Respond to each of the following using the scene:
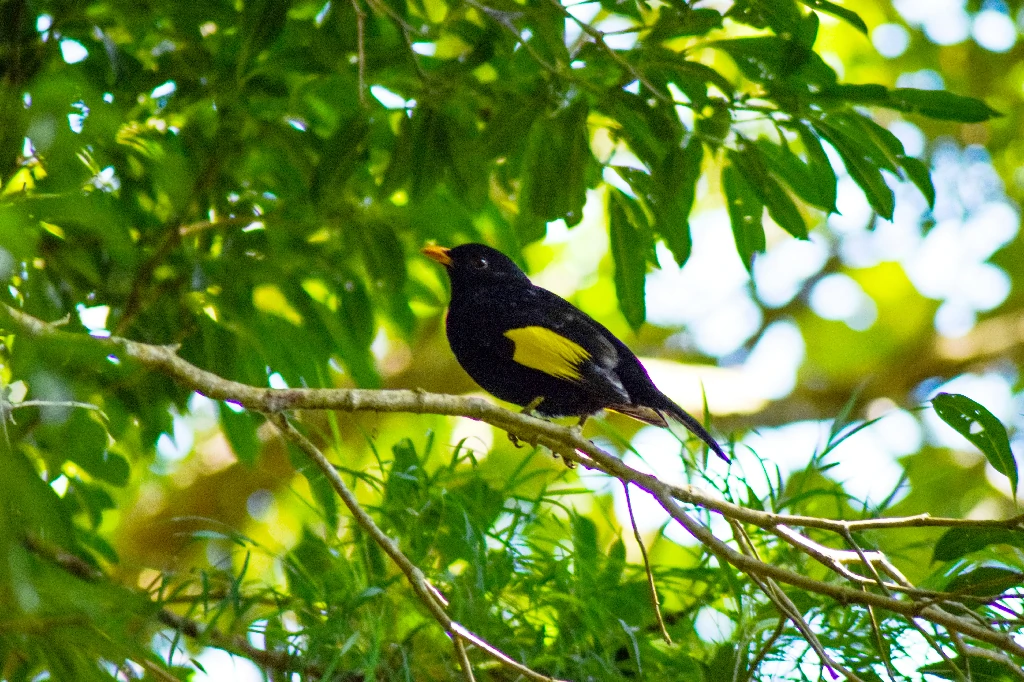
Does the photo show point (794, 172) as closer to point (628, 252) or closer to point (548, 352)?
point (628, 252)

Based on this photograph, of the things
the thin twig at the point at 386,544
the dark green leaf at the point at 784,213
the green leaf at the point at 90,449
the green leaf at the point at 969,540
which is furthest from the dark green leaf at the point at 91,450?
the green leaf at the point at 969,540

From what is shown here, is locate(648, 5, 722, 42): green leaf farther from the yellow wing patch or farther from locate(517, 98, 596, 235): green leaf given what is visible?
the yellow wing patch

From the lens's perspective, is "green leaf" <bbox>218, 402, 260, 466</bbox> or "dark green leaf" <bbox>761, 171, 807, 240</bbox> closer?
"dark green leaf" <bbox>761, 171, 807, 240</bbox>

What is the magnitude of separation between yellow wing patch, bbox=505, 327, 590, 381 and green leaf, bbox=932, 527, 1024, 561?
1.24m

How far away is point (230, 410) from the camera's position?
3.62 metres

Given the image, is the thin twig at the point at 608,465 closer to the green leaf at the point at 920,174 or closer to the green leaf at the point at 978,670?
the green leaf at the point at 978,670

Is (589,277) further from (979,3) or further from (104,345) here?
(104,345)

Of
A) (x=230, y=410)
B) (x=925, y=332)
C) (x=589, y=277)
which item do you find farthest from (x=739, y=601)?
(x=925, y=332)

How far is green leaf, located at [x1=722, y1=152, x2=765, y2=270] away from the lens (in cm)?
312

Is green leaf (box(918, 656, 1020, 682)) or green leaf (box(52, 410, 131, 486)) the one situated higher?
green leaf (box(918, 656, 1020, 682))

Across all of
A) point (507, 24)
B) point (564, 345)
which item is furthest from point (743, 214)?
point (507, 24)

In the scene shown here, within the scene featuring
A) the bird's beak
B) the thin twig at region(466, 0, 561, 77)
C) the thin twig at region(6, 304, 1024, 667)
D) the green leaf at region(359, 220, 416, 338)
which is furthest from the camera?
the bird's beak

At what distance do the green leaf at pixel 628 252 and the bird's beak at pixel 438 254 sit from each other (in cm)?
98

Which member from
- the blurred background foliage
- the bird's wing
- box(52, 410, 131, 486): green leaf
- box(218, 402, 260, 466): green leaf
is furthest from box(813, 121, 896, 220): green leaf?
box(52, 410, 131, 486): green leaf
